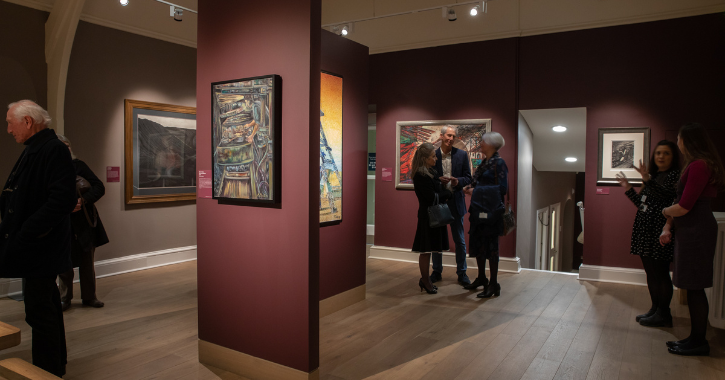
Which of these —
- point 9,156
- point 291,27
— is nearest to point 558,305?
point 291,27

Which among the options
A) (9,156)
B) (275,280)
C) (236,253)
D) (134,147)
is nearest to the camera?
(275,280)

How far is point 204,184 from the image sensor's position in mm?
3336

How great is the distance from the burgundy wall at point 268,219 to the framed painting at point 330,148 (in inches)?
50.4

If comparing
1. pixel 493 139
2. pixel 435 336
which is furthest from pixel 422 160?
pixel 435 336

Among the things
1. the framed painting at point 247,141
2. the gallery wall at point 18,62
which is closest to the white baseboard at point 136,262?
the gallery wall at point 18,62

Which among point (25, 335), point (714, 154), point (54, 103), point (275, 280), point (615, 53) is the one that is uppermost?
point (615, 53)

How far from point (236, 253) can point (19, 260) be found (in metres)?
1.21

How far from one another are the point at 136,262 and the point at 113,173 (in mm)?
1202

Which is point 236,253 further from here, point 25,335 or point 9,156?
point 9,156

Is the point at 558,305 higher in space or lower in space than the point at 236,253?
lower

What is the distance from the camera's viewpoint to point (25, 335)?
13.0 ft

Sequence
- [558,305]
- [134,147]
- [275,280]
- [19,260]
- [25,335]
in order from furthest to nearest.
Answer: [134,147], [558,305], [25,335], [275,280], [19,260]

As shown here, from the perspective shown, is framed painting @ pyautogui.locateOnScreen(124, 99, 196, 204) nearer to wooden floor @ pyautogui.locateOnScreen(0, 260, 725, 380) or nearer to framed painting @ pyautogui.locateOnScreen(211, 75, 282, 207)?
wooden floor @ pyautogui.locateOnScreen(0, 260, 725, 380)

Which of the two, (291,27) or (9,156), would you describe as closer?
(291,27)
